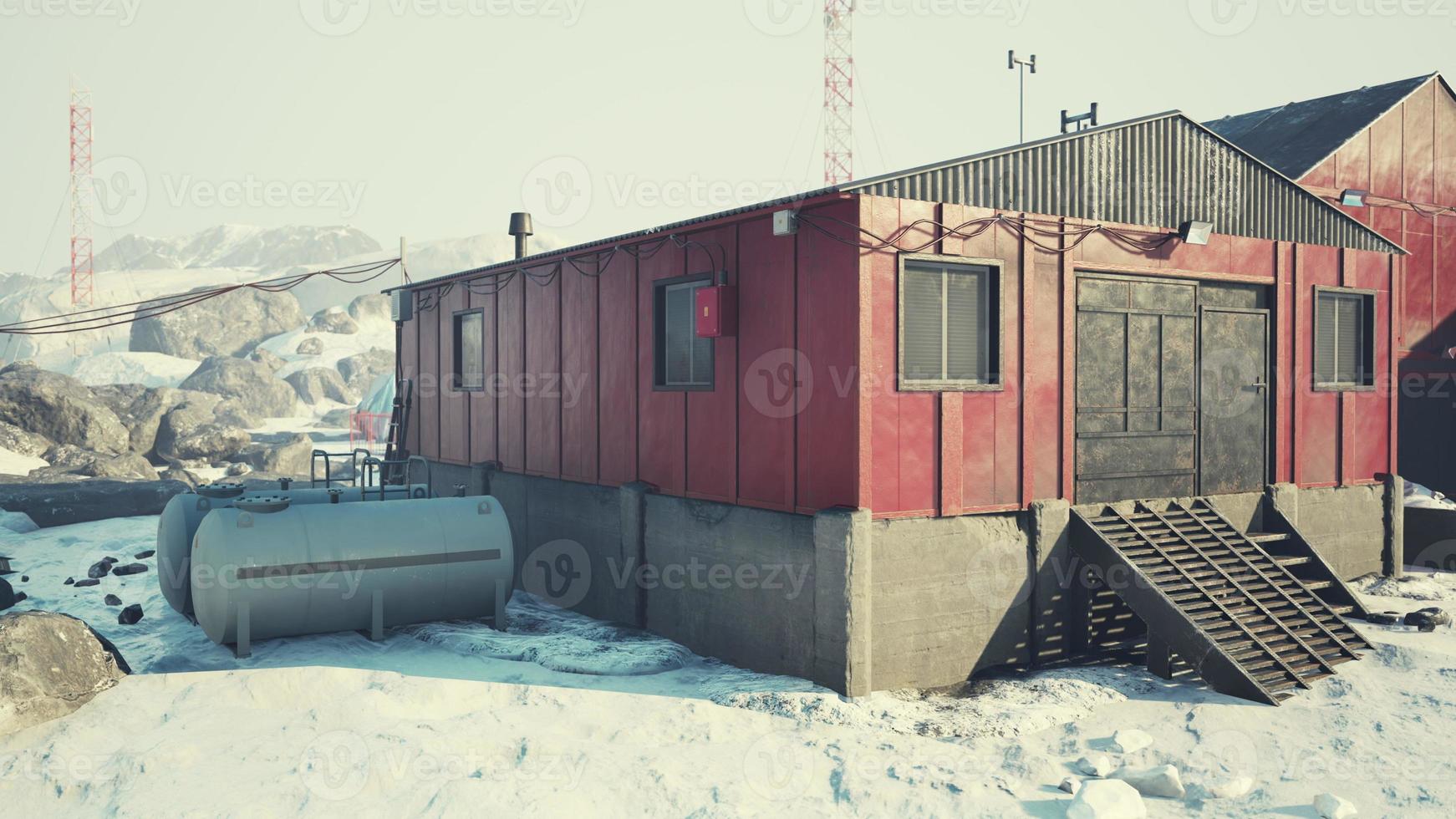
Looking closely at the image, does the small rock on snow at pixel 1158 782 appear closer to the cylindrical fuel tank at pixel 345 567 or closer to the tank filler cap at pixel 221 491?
the cylindrical fuel tank at pixel 345 567

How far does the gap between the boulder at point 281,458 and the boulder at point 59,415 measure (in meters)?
3.22

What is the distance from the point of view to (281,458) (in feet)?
97.9

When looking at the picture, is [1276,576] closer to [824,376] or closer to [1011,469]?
[1011,469]

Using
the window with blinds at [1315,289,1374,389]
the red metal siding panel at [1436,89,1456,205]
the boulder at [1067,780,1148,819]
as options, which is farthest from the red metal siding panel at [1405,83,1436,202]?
the boulder at [1067,780,1148,819]

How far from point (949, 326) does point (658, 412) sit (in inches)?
150

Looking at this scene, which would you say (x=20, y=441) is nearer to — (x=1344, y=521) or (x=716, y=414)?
(x=716, y=414)

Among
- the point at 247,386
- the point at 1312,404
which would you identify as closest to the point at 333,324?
the point at 247,386

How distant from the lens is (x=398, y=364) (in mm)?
20625

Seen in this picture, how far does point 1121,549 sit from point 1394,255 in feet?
25.5

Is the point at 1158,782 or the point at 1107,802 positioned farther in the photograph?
the point at 1158,782

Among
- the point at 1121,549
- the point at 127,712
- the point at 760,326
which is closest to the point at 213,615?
the point at 127,712

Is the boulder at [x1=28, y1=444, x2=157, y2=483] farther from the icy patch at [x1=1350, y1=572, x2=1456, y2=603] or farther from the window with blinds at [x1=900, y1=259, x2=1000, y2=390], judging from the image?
the icy patch at [x1=1350, y1=572, x2=1456, y2=603]

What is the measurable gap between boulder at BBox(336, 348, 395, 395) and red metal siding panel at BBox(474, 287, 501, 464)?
51527 mm

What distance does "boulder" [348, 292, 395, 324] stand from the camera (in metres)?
81.2
